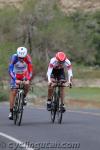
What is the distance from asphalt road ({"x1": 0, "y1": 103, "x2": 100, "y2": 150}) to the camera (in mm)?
12141

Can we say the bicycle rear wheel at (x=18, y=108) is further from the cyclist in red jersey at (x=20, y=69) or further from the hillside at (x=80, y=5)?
A: the hillside at (x=80, y=5)

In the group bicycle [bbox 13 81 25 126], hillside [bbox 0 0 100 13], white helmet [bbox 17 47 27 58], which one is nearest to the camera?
white helmet [bbox 17 47 27 58]

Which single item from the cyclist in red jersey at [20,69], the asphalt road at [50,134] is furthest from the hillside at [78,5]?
the cyclist in red jersey at [20,69]

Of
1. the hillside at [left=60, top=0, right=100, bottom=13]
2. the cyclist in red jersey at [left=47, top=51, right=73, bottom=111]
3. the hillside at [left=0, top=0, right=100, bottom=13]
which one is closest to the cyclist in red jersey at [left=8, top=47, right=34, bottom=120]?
the cyclist in red jersey at [left=47, top=51, right=73, bottom=111]

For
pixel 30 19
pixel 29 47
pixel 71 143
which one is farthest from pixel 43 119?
pixel 30 19

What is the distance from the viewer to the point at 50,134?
14.2 meters

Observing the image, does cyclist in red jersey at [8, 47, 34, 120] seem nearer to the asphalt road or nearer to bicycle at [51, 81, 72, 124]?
bicycle at [51, 81, 72, 124]

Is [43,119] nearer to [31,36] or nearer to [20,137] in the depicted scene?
[20,137]

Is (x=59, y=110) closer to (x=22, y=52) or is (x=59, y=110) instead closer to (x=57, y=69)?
(x=57, y=69)

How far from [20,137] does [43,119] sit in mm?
4992

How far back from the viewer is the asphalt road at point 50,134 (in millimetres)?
12141

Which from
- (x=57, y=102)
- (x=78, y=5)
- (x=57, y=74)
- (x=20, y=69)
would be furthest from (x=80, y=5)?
(x=20, y=69)

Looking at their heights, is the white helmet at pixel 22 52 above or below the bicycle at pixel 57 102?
above

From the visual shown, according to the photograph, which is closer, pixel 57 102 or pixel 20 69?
pixel 20 69
